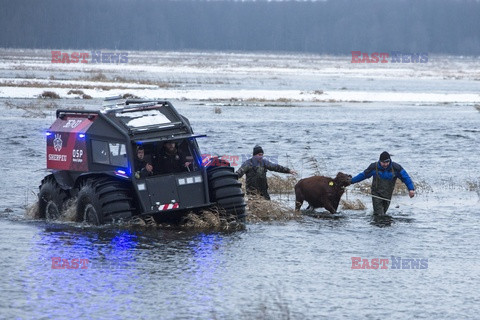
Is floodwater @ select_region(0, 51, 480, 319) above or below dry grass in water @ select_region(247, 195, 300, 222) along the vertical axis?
below

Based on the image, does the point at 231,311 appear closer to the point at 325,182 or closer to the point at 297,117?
the point at 325,182

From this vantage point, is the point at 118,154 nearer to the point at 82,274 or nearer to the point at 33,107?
the point at 82,274

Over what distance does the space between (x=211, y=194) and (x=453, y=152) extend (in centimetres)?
1934

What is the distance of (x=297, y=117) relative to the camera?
49.9m

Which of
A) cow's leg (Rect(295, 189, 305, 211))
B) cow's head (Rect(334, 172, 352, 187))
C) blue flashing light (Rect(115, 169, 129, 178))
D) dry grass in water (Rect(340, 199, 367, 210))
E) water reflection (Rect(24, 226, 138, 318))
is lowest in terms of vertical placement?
water reflection (Rect(24, 226, 138, 318))

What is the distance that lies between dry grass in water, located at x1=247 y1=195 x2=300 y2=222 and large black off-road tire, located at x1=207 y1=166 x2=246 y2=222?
4.85ft

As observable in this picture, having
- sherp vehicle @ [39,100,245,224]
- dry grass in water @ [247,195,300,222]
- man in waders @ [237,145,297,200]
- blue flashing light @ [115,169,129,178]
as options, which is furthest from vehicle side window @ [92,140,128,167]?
dry grass in water @ [247,195,300,222]

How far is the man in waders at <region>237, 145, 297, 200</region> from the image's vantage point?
64.0 ft

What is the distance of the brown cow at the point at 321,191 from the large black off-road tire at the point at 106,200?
440 cm

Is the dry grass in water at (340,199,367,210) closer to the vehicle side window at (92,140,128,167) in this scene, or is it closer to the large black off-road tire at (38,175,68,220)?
the vehicle side window at (92,140,128,167)

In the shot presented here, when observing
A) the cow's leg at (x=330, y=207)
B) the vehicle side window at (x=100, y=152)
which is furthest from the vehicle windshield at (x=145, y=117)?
the cow's leg at (x=330, y=207)

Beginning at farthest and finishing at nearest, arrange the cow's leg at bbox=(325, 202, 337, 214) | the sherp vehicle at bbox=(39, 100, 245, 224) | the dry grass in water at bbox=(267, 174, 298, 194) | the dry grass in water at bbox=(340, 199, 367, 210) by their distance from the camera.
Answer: the dry grass in water at bbox=(267, 174, 298, 194) → the dry grass in water at bbox=(340, 199, 367, 210) → the cow's leg at bbox=(325, 202, 337, 214) → the sherp vehicle at bbox=(39, 100, 245, 224)

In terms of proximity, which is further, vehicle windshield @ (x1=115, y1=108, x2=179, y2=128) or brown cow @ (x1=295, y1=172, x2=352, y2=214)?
brown cow @ (x1=295, y1=172, x2=352, y2=214)

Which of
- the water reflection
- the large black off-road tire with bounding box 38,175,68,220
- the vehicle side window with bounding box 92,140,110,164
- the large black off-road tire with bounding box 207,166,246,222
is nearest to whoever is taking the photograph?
the water reflection
